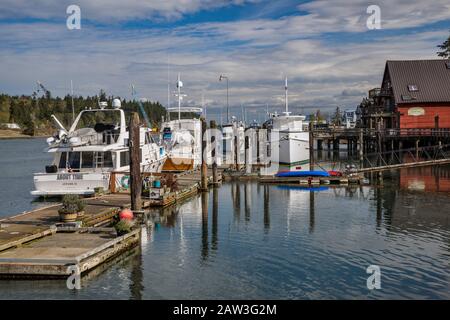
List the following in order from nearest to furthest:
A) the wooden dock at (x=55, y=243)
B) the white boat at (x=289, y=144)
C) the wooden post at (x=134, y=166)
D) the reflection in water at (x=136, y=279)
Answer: the reflection in water at (x=136, y=279) < the wooden dock at (x=55, y=243) < the wooden post at (x=134, y=166) < the white boat at (x=289, y=144)

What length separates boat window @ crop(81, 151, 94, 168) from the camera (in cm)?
3266

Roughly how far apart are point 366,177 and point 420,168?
31.0 feet

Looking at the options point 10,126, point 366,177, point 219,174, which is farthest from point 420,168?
point 10,126

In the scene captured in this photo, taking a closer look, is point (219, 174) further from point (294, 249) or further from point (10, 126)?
point (10, 126)

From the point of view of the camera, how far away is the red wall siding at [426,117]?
62.1 m

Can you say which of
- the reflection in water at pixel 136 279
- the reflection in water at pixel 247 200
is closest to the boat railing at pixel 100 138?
the reflection in water at pixel 247 200

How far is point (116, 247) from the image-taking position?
18328 millimetres

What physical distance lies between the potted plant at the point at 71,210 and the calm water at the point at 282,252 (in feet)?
10.2

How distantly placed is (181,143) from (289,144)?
13.5m

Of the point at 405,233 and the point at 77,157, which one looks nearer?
the point at 405,233

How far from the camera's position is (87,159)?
32.7 m

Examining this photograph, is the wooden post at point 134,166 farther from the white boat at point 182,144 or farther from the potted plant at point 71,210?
the white boat at point 182,144
